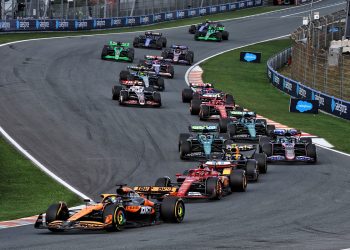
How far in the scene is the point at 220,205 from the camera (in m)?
25.4

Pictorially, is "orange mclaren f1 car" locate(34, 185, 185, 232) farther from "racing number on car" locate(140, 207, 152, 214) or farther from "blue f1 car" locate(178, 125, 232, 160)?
"blue f1 car" locate(178, 125, 232, 160)

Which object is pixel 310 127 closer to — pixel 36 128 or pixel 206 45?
pixel 36 128

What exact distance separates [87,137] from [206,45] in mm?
39431

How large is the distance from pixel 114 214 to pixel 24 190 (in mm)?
8127

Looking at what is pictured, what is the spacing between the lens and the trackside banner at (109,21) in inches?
2886

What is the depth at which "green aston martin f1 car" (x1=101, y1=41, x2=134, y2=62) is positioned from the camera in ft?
205

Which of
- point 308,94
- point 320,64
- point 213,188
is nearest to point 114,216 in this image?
point 213,188

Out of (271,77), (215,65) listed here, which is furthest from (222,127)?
(215,65)

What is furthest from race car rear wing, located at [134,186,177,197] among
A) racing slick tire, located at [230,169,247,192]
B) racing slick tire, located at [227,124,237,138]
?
racing slick tire, located at [227,124,237,138]

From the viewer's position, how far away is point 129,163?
32938mm

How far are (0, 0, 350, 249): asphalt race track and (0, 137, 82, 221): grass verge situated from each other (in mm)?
772

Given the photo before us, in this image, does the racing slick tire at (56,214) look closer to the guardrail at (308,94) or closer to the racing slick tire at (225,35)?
the guardrail at (308,94)

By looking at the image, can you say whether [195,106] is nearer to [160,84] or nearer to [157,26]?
[160,84]

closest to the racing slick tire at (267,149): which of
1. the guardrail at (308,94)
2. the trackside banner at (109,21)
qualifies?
the guardrail at (308,94)
